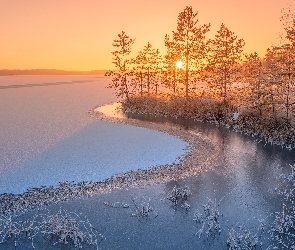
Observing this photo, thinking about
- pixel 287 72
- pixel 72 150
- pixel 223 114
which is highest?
pixel 287 72

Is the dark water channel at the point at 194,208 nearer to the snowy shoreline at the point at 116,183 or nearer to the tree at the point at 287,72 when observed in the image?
the snowy shoreline at the point at 116,183

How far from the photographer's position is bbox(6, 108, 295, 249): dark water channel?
34.0ft

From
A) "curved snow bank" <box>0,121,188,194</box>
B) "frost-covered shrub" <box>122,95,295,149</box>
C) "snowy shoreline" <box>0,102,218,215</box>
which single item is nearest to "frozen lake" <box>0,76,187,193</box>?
"curved snow bank" <box>0,121,188,194</box>

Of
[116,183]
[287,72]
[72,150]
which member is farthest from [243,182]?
[287,72]

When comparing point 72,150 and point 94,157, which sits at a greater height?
point 72,150

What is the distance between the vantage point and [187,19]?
1690 inches

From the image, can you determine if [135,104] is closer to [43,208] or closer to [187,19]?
[187,19]

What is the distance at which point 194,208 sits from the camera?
1273cm

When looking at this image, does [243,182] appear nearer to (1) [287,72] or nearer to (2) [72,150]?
(2) [72,150]

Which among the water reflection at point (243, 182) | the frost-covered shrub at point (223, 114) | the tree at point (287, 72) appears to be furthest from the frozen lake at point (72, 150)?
the tree at point (287, 72)

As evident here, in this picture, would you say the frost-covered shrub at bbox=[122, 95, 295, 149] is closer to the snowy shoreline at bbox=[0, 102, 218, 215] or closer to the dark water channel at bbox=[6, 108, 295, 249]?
the dark water channel at bbox=[6, 108, 295, 249]

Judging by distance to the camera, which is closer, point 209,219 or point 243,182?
point 209,219

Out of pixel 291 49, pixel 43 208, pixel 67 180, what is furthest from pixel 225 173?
pixel 291 49

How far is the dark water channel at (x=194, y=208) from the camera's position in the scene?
34.0 ft
